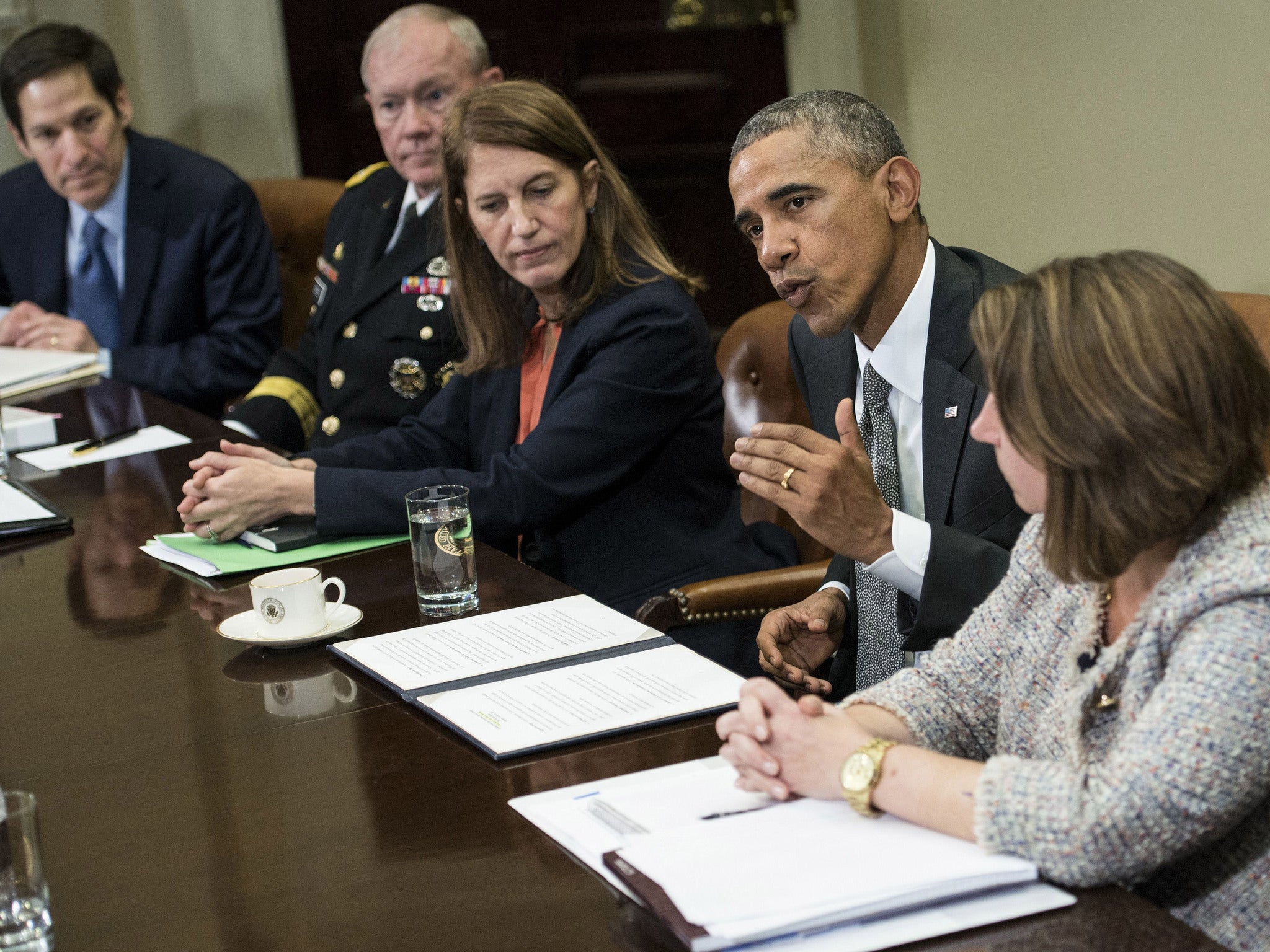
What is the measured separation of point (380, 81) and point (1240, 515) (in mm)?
2551

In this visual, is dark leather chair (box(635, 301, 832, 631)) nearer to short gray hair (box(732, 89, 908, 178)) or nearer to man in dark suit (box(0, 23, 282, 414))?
short gray hair (box(732, 89, 908, 178))

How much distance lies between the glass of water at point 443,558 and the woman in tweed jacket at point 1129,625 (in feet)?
2.06

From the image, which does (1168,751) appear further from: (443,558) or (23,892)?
(443,558)

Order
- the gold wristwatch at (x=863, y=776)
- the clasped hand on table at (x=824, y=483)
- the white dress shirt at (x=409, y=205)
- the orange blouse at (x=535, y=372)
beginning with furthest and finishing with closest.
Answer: the white dress shirt at (x=409, y=205), the orange blouse at (x=535, y=372), the clasped hand on table at (x=824, y=483), the gold wristwatch at (x=863, y=776)

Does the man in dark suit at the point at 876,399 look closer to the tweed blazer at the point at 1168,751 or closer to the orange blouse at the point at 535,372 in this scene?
the tweed blazer at the point at 1168,751

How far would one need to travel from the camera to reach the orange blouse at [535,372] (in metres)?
2.35

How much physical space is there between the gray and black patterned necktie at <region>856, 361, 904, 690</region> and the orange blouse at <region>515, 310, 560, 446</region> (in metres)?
0.67

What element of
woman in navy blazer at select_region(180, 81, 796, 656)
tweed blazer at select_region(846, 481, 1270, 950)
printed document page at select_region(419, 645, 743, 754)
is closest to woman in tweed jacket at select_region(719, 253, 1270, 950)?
tweed blazer at select_region(846, 481, 1270, 950)

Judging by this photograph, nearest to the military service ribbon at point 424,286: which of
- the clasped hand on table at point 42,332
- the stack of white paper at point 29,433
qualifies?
the stack of white paper at point 29,433

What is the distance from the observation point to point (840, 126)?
1.74 m

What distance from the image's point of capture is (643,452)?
2178 mm

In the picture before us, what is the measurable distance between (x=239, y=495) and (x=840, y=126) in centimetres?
97

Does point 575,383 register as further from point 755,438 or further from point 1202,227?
point 1202,227

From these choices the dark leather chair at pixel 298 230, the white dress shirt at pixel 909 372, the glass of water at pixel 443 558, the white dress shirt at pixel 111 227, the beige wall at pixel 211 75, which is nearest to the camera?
the glass of water at pixel 443 558
